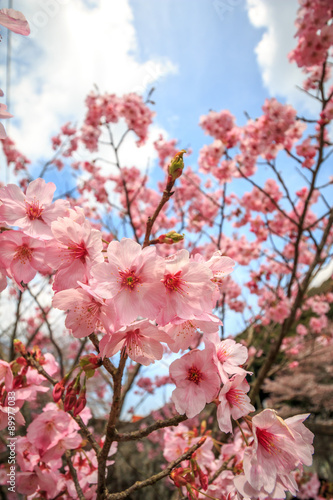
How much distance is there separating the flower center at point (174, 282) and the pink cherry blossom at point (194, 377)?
19 cm

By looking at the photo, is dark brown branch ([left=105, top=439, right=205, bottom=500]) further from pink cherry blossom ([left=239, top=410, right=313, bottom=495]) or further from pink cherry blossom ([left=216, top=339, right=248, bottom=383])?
pink cherry blossom ([left=216, top=339, right=248, bottom=383])

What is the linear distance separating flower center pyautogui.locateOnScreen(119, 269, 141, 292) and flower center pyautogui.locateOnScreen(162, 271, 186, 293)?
0.09 m

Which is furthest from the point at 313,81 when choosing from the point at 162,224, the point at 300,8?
the point at 162,224

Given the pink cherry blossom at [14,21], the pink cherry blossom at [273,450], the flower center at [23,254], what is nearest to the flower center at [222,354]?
the pink cherry blossom at [273,450]

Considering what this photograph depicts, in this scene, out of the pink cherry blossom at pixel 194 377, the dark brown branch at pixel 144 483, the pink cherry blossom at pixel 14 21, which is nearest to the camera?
the pink cherry blossom at pixel 14 21

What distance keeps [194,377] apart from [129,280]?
367 mm

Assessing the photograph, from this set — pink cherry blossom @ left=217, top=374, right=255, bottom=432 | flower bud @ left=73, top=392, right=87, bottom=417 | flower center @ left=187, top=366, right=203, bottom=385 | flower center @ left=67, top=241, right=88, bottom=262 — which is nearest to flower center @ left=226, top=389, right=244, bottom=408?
pink cherry blossom @ left=217, top=374, right=255, bottom=432

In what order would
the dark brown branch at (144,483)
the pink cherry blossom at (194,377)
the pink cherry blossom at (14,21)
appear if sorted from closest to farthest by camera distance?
the pink cherry blossom at (14,21), the pink cherry blossom at (194,377), the dark brown branch at (144,483)

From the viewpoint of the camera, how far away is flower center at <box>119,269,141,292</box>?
0.89 metres

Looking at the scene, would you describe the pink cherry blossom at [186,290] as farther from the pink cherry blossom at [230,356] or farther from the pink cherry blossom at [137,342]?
the pink cherry blossom at [230,356]

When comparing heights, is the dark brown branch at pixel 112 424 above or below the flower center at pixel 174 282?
below

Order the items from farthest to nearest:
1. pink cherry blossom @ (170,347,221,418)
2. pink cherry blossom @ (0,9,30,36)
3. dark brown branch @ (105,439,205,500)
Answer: dark brown branch @ (105,439,205,500), pink cherry blossom @ (170,347,221,418), pink cherry blossom @ (0,9,30,36)

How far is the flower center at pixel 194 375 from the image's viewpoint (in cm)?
94

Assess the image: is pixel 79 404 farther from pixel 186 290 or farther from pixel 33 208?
pixel 33 208
